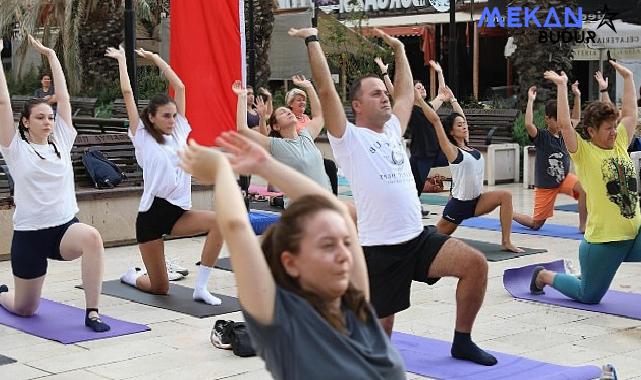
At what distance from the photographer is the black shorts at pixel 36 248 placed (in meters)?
7.66

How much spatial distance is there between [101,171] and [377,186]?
6.73 m

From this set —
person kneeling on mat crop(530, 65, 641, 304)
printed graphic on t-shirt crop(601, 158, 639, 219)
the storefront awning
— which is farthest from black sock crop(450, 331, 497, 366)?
the storefront awning

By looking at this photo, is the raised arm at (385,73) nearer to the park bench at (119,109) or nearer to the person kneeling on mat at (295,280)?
the person kneeling on mat at (295,280)

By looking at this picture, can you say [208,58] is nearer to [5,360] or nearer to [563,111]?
[563,111]

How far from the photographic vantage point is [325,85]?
18.5ft

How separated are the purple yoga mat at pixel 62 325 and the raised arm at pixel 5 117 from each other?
1.32 meters

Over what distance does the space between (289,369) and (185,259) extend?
25.5 ft

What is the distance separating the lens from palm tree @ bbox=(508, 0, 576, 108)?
2011 cm

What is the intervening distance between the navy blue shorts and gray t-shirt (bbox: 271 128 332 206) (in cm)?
285

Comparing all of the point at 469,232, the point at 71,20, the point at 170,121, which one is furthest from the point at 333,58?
the point at 170,121

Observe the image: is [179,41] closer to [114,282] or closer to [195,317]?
[114,282]

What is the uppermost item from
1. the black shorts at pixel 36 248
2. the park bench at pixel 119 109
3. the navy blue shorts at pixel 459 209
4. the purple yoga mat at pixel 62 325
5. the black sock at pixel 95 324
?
the park bench at pixel 119 109

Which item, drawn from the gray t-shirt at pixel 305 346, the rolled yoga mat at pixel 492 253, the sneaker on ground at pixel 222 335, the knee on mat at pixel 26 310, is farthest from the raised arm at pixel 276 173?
the rolled yoga mat at pixel 492 253

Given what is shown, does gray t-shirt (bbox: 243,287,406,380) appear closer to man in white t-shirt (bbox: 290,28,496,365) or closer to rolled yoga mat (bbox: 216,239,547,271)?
man in white t-shirt (bbox: 290,28,496,365)
